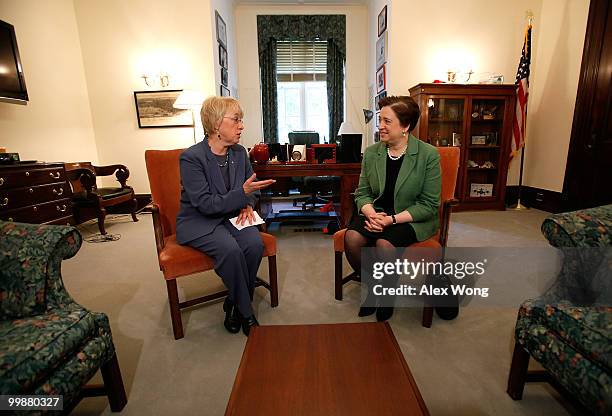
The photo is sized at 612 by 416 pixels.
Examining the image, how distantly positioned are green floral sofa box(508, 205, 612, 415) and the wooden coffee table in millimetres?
488

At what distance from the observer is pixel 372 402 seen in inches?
29.5

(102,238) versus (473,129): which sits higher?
(473,129)

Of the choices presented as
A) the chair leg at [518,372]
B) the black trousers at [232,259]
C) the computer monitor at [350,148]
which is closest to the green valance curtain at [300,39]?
the computer monitor at [350,148]

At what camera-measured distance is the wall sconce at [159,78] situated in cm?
416

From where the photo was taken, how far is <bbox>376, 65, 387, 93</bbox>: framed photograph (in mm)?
4516

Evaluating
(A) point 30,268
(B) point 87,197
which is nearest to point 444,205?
(A) point 30,268

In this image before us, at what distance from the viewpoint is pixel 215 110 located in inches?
62.6

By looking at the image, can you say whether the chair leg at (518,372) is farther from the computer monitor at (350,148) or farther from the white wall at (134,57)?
the white wall at (134,57)

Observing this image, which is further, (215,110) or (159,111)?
(159,111)

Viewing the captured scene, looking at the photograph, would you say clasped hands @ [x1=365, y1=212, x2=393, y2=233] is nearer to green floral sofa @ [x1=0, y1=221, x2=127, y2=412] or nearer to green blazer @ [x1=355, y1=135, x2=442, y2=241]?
green blazer @ [x1=355, y1=135, x2=442, y2=241]

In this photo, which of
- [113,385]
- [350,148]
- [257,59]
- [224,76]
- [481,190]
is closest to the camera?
[113,385]

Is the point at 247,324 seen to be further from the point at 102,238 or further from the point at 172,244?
the point at 102,238

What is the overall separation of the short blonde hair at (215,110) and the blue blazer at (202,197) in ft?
0.35

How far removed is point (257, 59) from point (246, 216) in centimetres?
485
